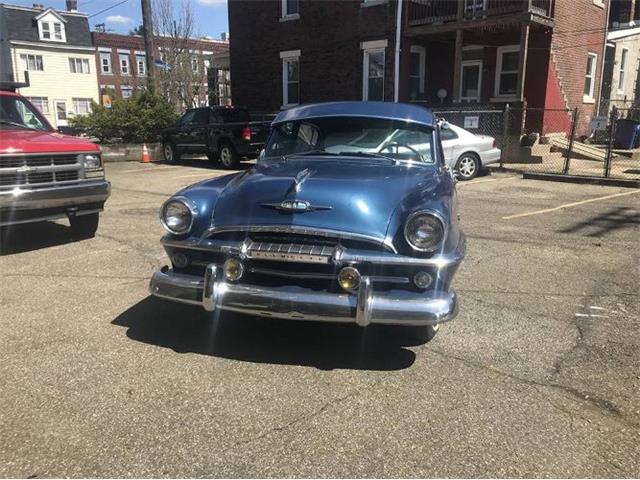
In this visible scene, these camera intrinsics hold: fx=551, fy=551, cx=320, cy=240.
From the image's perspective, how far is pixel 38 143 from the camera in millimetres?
6312

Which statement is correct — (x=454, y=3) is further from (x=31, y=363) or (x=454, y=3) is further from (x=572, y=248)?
(x=31, y=363)

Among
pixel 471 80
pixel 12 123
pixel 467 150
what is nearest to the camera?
pixel 12 123

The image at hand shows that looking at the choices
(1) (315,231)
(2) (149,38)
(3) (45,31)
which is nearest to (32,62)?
(3) (45,31)

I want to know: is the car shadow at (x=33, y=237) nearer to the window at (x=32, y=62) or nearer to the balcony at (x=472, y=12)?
the balcony at (x=472, y=12)

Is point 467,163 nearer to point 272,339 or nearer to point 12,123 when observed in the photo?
point 12,123

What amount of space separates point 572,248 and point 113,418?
18.3ft

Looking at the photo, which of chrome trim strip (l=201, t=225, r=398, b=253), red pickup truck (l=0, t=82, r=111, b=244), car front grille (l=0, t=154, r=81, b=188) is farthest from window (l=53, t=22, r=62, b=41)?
chrome trim strip (l=201, t=225, r=398, b=253)

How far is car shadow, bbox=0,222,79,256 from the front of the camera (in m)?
6.74

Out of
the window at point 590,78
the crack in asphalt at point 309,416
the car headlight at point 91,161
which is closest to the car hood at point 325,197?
the crack in asphalt at point 309,416

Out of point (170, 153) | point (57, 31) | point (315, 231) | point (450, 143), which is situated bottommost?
point (170, 153)

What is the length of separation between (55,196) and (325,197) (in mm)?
4185

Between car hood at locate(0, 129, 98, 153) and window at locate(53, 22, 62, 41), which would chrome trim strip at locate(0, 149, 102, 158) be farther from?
window at locate(53, 22, 62, 41)

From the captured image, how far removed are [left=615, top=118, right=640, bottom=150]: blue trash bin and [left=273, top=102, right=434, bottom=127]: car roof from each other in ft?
48.9

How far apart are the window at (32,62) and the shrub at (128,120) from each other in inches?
1224
